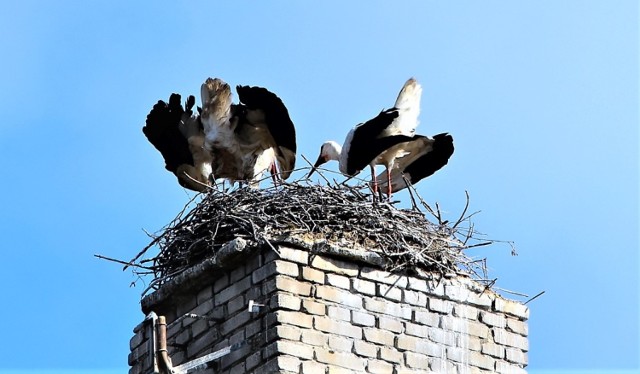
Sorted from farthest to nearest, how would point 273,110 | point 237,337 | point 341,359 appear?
1. point 273,110
2. point 237,337
3. point 341,359

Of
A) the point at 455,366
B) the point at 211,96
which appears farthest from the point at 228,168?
the point at 455,366

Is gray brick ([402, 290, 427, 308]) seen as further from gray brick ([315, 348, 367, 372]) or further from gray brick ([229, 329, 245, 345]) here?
gray brick ([229, 329, 245, 345])

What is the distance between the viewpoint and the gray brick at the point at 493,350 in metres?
9.39

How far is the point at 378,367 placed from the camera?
350 inches

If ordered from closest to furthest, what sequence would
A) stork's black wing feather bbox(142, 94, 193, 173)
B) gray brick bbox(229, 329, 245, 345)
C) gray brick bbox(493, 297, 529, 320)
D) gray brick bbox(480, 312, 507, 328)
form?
gray brick bbox(229, 329, 245, 345) < gray brick bbox(480, 312, 507, 328) < gray brick bbox(493, 297, 529, 320) < stork's black wing feather bbox(142, 94, 193, 173)

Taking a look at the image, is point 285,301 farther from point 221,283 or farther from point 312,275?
point 221,283

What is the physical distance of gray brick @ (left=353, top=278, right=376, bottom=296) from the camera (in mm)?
9047

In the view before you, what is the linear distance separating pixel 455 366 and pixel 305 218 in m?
1.17

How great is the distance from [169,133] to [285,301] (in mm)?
4153

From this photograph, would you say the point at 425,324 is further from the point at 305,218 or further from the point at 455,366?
the point at 305,218

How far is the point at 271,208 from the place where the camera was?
9539 mm

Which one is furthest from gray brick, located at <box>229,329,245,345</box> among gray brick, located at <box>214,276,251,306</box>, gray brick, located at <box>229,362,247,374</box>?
gray brick, located at <box>214,276,251,306</box>

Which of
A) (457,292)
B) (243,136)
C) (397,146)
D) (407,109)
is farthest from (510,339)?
(243,136)

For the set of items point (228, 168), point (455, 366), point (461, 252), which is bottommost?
point (455, 366)
